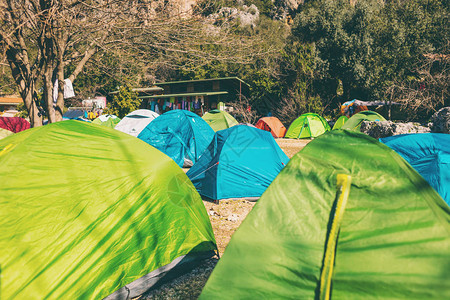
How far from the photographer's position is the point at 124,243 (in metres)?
2.75

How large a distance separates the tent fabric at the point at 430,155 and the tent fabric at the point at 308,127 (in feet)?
42.1

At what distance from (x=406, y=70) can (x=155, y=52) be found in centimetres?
2308

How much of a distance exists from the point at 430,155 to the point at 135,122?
10.6 metres

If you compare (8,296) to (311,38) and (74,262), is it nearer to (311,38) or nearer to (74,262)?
(74,262)

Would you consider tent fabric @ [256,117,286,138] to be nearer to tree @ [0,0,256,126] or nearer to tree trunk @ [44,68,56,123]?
tree @ [0,0,256,126]

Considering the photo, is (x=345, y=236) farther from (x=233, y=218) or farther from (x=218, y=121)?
(x=218, y=121)

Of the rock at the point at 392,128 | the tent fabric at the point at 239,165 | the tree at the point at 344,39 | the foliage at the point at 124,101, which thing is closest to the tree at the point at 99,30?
the tent fabric at the point at 239,165

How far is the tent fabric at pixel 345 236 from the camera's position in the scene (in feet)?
5.29

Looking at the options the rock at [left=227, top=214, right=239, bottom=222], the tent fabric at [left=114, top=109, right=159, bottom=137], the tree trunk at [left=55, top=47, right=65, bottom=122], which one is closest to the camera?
the rock at [left=227, top=214, right=239, bottom=222]

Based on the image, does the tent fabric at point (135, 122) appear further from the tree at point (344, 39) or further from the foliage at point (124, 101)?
the tree at point (344, 39)

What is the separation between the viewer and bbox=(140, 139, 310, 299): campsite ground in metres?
2.99

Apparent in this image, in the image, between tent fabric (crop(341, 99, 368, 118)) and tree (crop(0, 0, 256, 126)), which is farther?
tent fabric (crop(341, 99, 368, 118))

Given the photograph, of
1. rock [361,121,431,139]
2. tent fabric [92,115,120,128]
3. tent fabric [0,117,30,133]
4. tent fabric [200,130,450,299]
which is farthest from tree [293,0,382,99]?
tent fabric [200,130,450,299]

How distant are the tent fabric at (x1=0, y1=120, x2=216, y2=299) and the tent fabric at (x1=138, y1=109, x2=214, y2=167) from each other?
574cm
